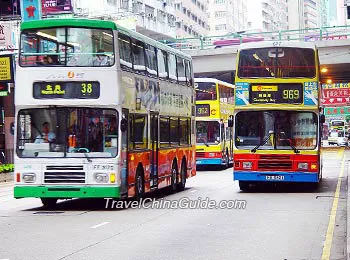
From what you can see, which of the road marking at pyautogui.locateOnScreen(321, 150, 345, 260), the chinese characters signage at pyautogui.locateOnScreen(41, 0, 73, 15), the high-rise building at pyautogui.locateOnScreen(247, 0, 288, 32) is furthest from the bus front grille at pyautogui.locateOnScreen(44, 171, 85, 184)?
the high-rise building at pyautogui.locateOnScreen(247, 0, 288, 32)

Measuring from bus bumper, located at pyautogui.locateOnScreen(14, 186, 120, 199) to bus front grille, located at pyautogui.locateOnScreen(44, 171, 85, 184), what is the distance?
13 cm

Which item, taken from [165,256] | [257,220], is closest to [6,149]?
[257,220]

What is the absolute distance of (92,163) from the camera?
16.5 m

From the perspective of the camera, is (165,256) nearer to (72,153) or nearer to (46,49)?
(72,153)

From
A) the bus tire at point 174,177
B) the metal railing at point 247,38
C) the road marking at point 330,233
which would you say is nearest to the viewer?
the road marking at point 330,233

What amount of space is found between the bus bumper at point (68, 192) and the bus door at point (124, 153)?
0.41 metres

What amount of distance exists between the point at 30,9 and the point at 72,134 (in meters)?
18.6

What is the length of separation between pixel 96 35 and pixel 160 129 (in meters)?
4.42

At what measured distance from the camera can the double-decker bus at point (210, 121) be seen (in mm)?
34406

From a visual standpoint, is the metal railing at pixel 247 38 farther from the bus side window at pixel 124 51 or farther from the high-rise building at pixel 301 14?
the high-rise building at pixel 301 14

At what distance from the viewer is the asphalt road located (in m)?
10.8

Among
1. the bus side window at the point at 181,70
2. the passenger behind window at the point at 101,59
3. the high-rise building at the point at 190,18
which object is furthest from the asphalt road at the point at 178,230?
the high-rise building at the point at 190,18

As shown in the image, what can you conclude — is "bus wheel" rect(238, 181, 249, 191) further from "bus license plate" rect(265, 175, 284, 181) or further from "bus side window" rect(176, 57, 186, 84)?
"bus side window" rect(176, 57, 186, 84)

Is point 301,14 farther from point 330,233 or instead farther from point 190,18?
point 330,233
